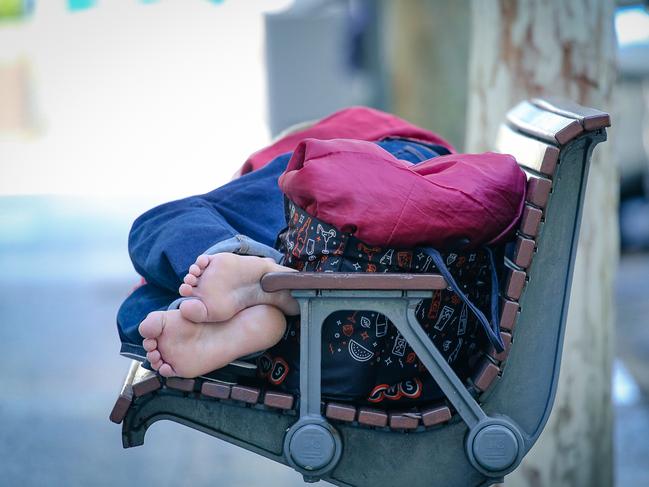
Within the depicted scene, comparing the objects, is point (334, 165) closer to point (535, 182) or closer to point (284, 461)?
point (535, 182)

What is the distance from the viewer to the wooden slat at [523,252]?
6.60ft

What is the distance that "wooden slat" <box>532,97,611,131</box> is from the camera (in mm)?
1968

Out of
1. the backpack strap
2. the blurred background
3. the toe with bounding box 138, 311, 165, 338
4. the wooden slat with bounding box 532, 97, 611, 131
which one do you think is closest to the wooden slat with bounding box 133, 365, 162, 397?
the toe with bounding box 138, 311, 165, 338

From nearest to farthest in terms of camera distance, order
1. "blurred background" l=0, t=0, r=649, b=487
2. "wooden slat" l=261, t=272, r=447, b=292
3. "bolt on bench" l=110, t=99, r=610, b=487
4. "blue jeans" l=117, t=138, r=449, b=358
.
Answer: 1. "wooden slat" l=261, t=272, r=447, b=292
2. "bolt on bench" l=110, t=99, r=610, b=487
3. "blue jeans" l=117, t=138, r=449, b=358
4. "blurred background" l=0, t=0, r=649, b=487

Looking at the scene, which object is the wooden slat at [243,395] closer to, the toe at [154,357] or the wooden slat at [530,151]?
the toe at [154,357]

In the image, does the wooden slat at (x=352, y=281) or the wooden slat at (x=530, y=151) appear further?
the wooden slat at (x=530, y=151)

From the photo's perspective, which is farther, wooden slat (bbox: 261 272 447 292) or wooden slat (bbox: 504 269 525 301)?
wooden slat (bbox: 504 269 525 301)

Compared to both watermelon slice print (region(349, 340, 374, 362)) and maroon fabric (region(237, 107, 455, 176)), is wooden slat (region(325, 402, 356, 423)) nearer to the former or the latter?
watermelon slice print (region(349, 340, 374, 362))

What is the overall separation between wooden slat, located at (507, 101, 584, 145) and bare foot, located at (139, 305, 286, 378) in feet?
2.23

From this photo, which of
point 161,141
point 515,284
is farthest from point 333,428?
point 161,141

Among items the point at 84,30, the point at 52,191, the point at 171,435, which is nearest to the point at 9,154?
the point at 84,30

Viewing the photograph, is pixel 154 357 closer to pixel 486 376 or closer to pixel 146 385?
pixel 146 385

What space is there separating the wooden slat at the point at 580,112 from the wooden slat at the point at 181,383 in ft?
3.13

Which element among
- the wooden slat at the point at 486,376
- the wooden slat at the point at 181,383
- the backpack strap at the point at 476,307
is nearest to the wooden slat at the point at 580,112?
the backpack strap at the point at 476,307
